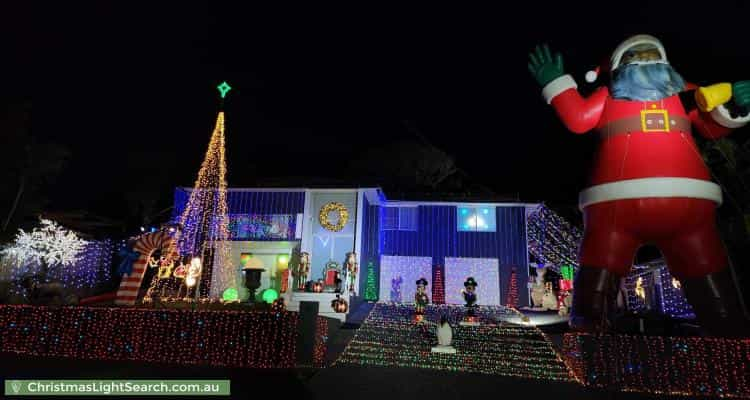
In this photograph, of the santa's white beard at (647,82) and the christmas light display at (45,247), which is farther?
the christmas light display at (45,247)

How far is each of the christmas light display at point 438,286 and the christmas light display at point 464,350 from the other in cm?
497

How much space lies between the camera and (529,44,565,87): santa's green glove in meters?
4.61

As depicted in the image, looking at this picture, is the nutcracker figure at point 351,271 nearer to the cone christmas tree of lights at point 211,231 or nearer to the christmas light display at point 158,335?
the cone christmas tree of lights at point 211,231

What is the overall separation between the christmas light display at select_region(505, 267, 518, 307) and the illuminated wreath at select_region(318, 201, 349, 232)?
5.96m

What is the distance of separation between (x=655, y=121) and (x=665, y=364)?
2.49m

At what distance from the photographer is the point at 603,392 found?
4.18 m

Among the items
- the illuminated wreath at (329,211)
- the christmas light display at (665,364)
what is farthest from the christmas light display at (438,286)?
the christmas light display at (665,364)

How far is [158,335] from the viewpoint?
223 inches

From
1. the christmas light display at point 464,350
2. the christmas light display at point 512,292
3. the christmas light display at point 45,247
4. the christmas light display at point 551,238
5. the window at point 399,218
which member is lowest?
the christmas light display at point 464,350

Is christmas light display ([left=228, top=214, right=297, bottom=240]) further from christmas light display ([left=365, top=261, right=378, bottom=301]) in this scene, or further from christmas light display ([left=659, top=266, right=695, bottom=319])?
christmas light display ([left=659, top=266, right=695, bottom=319])

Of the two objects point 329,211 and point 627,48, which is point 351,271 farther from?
point 627,48

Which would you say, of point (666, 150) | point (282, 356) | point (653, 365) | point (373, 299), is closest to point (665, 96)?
point (666, 150)

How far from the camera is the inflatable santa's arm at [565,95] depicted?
14.6ft

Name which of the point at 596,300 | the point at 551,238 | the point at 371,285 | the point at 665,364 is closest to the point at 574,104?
the point at 596,300
